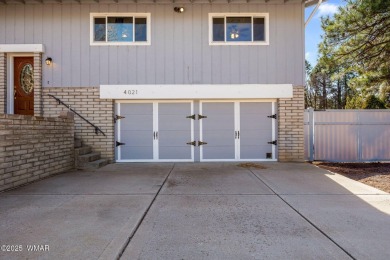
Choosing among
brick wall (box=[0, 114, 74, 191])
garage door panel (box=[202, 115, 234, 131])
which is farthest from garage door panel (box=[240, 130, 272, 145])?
brick wall (box=[0, 114, 74, 191])

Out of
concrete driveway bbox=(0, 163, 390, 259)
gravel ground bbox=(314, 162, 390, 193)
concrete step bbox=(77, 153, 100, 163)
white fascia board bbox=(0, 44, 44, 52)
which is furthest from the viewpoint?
white fascia board bbox=(0, 44, 44, 52)

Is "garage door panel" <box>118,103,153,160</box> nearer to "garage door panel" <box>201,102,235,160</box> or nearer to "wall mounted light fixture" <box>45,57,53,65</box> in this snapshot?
"garage door panel" <box>201,102,235,160</box>

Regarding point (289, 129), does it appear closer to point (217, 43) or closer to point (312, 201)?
point (217, 43)

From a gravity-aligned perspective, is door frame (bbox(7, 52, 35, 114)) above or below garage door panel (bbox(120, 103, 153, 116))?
above

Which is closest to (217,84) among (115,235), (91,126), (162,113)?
(162,113)

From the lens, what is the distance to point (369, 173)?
7.52 meters

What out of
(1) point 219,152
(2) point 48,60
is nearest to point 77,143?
(2) point 48,60

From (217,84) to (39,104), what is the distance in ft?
18.3

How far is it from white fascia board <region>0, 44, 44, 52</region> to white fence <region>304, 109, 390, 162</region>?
28.9ft

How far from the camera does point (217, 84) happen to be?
348 inches

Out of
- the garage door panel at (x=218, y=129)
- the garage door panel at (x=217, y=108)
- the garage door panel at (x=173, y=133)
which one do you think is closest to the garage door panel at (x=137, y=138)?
the garage door panel at (x=173, y=133)

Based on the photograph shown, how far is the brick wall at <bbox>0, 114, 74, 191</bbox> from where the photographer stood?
17.9 ft

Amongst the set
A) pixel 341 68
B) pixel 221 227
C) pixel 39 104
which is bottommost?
pixel 221 227

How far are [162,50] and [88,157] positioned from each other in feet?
12.9
